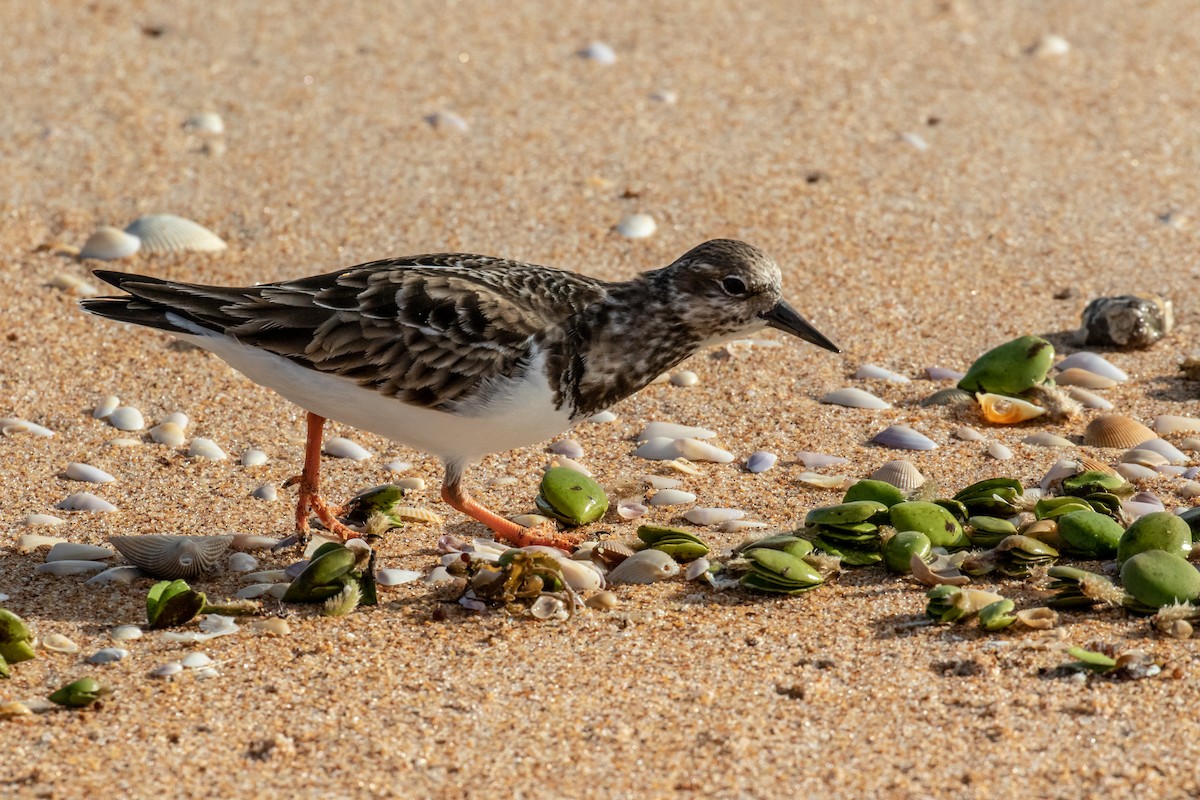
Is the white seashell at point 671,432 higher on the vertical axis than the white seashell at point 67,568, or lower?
higher

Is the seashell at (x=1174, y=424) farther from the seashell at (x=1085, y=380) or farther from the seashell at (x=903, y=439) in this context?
the seashell at (x=903, y=439)

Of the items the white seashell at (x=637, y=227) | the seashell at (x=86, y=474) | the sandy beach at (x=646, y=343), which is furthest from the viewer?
the white seashell at (x=637, y=227)

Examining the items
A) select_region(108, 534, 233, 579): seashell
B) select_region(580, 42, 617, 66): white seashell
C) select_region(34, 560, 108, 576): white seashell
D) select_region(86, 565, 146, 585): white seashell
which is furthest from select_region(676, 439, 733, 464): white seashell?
select_region(580, 42, 617, 66): white seashell

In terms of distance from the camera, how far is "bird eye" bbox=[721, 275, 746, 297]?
501cm

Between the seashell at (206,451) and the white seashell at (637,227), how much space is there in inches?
101

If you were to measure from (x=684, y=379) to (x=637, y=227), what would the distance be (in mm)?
1344

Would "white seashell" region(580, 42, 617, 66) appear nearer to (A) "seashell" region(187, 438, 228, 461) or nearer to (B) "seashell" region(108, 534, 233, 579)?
(A) "seashell" region(187, 438, 228, 461)

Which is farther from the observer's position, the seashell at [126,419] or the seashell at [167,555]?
the seashell at [126,419]

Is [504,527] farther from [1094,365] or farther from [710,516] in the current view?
[1094,365]

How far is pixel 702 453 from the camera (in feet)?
18.4

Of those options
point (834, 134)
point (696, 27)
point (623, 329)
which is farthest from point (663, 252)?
point (696, 27)

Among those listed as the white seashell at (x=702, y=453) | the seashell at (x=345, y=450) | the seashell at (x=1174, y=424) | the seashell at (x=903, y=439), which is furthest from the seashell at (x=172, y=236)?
the seashell at (x=1174, y=424)

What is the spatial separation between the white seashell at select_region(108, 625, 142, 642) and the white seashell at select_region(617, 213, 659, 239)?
3692mm

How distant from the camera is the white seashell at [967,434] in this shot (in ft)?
18.7
